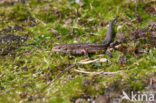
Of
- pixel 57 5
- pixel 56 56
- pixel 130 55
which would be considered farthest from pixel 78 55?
pixel 57 5

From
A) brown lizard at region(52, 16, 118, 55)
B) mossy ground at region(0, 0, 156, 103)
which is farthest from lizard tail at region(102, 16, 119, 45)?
mossy ground at region(0, 0, 156, 103)

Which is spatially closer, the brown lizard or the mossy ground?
the mossy ground

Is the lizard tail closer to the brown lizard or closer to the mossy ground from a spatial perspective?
the brown lizard

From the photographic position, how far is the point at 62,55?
19.0 ft

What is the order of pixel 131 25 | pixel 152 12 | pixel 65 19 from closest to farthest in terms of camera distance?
pixel 131 25
pixel 152 12
pixel 65 19

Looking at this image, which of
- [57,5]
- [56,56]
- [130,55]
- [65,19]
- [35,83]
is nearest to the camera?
[35,83]

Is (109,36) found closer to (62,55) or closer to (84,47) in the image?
(84,47)

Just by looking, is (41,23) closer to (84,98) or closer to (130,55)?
(130,55)

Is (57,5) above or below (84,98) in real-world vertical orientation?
above

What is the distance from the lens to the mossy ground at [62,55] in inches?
165

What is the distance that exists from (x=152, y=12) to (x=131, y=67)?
3.41 meters

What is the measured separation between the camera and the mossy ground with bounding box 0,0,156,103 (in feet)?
13.7

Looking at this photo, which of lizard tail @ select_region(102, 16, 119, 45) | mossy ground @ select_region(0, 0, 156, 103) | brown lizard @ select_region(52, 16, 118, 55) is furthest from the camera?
lizard tail @ select_region(102, 16, 119, 45)

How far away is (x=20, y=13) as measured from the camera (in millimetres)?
8039
